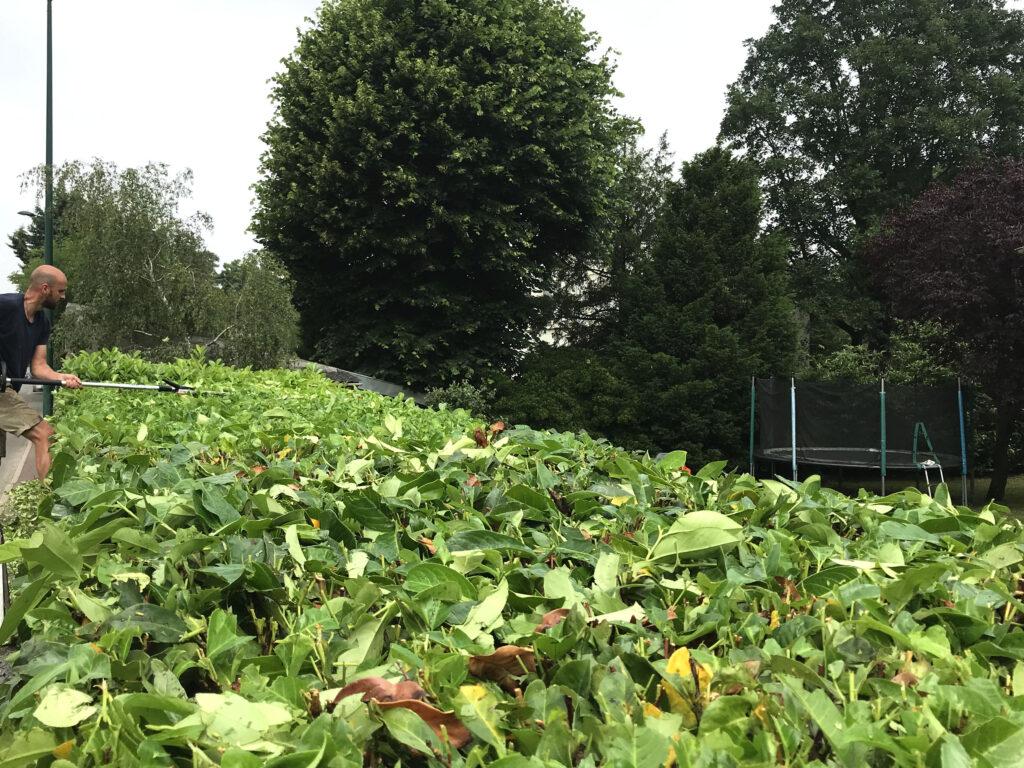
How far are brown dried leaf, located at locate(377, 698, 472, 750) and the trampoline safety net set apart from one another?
16618mm

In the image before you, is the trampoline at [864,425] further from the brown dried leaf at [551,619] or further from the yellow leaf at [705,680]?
the yellow leaf at [705,680]

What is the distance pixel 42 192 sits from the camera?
20.5 meters

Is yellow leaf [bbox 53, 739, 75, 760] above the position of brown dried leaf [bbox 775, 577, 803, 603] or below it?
below

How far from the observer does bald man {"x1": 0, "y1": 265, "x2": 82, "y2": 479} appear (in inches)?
266

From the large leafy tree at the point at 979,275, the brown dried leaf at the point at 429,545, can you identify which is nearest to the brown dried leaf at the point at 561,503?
the brown dried leaf at the point at 429,545

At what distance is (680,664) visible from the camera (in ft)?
3.66

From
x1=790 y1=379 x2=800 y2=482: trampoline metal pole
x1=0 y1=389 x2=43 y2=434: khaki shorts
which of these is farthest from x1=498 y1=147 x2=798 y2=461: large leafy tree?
x1=0 y1=389 x2=43 y2=434: khaki shorts

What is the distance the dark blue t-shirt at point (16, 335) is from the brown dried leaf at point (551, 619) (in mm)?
7144

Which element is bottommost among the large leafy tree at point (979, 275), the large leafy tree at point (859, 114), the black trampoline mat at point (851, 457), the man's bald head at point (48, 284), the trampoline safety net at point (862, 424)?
the black trampoline mat at point (851, 457)

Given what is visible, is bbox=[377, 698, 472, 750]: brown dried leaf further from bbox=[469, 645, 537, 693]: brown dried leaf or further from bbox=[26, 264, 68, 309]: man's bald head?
bbox=[26, 264, 68, 309]: man's bald head

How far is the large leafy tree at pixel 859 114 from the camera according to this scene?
80.7ft

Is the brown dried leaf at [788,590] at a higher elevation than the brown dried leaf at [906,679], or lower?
higher

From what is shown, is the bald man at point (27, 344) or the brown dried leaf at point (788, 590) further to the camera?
the bald man at point (27, 344)

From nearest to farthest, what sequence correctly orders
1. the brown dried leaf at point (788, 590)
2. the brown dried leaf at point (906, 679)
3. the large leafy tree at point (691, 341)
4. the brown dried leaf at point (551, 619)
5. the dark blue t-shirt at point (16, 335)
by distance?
the brown dried leaf at point (906, 679)
the brown dried leaf at point (551, 619)
the brown dried leaf at point (788, 590)
the dark blue t-shirt at point (16, 335)
the large leafy tree at point (691, 341)
